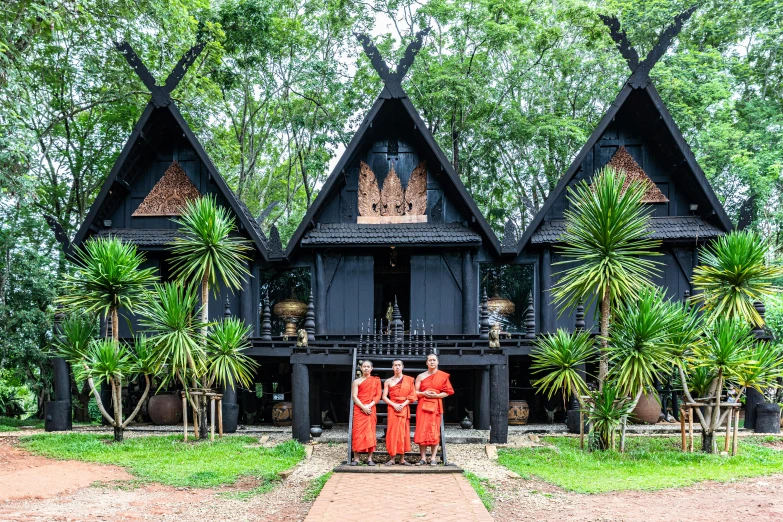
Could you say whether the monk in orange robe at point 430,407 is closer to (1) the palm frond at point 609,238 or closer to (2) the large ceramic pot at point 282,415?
(1) the palm frond at point 609,238

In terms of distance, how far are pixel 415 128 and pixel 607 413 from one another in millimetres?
7068

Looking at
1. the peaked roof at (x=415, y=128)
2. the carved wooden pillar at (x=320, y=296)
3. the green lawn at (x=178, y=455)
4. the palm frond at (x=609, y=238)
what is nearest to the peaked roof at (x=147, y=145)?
the carved wooden pillar at (x=320, y=296)

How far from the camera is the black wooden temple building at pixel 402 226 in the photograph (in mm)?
14688

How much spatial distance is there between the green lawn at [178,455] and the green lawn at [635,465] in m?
3.51

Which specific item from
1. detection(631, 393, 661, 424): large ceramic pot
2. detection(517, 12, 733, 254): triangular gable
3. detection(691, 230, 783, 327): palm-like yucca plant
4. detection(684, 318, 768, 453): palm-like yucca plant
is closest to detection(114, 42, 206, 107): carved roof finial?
detection(517, 12, 733, 254): triangular gable

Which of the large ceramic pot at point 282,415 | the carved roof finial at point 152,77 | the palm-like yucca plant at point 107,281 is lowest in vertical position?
the large ceramic pot at point 282,415

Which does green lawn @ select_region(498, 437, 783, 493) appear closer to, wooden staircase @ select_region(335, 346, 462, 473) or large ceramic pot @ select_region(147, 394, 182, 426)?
wooden staircase @ select_region(335, 346, 462, 473)

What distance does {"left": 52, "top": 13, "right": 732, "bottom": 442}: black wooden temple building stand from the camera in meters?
14.7

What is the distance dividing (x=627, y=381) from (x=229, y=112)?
17300 mm

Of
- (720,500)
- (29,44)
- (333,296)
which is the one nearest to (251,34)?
(29,44)

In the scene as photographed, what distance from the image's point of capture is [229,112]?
24125mm

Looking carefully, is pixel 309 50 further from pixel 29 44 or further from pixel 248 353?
pixel 248 353

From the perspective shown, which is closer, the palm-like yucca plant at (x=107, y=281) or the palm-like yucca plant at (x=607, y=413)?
the palm-like yucca plant at (x=607, y=413)

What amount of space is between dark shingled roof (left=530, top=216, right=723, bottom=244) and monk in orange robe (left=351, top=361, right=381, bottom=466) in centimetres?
618
